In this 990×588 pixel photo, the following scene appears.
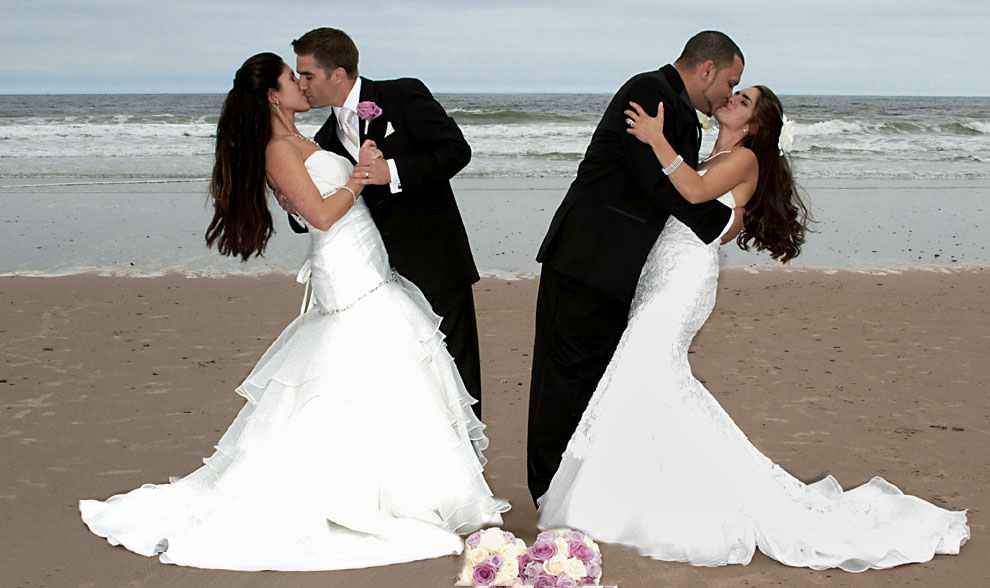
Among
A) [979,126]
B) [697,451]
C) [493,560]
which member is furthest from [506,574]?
[979,126]

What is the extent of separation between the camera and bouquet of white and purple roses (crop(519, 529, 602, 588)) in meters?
2.41

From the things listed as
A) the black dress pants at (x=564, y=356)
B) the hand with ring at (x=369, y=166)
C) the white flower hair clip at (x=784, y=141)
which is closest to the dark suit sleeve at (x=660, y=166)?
the white flower hair clip at (x=784, y=141)

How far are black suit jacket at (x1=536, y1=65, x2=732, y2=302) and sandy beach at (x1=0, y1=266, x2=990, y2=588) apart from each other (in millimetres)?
1095

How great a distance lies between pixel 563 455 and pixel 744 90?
1.62 metres

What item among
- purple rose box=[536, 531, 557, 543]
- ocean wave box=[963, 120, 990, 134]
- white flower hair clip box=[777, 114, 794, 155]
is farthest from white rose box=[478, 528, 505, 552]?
ocean wave box=[963, 120, 990, 134]

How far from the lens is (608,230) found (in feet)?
12.4

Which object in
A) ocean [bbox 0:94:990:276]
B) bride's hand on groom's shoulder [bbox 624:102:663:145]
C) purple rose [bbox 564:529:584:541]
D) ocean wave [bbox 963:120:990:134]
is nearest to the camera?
purple rose [bbox 564:529:584:541]

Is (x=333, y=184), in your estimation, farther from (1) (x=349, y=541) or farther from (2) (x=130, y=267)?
(2) (x=130, y=267)

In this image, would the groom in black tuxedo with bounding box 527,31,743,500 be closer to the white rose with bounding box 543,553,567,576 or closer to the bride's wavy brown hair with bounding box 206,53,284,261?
the bride's wavy brown hair with bounding box 206,53,284,261

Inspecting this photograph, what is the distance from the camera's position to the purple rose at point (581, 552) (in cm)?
247

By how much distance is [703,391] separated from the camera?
12.2 ft

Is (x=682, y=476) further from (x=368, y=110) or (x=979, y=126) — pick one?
(x=979, y=126)

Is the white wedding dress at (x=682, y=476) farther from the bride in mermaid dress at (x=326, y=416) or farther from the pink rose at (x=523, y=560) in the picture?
the pink rose at (x=523, y=560)

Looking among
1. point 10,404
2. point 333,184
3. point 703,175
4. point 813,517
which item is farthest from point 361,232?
point 10,404
